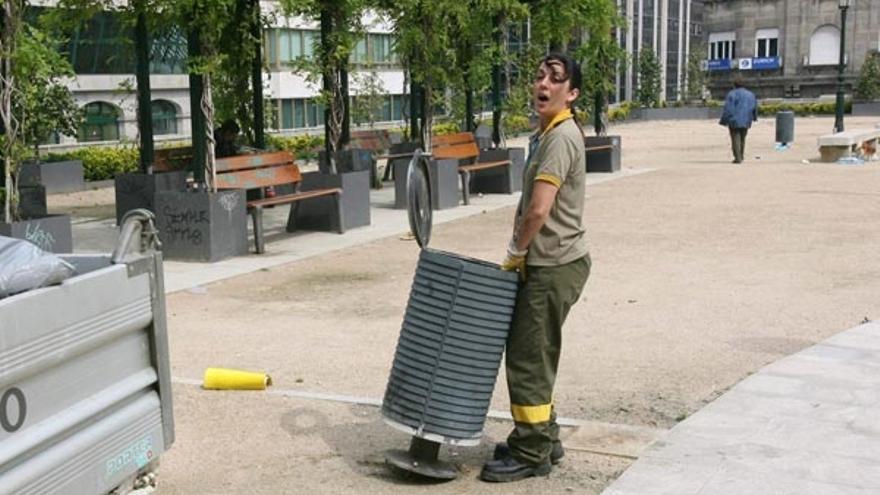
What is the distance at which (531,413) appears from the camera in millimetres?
4910

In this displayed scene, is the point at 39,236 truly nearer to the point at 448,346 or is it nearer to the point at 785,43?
the point at 448,346

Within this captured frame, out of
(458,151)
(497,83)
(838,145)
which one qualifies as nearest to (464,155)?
(458,151)

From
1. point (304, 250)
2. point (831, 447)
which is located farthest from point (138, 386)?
point (304, 250)

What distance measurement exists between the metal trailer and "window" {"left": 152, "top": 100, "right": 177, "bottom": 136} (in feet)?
100

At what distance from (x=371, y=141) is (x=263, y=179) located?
374 inches

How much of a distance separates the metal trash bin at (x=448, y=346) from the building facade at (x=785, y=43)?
2963 inches

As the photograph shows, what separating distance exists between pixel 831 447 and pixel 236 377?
11.0ft

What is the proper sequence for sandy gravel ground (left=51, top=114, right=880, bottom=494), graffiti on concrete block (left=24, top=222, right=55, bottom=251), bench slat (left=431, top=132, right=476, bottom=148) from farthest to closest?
1. bench slat (left=431, top=132, right=476, bottom=148)
2. graffiti on concrete block (left=24, top=222, right=55, bottom=251)
3. sandy gravel ground (left=51, top=114, right=880, bottom=494)

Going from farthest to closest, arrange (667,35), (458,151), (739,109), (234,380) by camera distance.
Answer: (667,35) < (739,109) < (458,151) < (234,380)

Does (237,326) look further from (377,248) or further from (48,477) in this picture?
(48,477)

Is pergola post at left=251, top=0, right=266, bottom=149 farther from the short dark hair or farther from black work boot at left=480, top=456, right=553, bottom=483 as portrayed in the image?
black work boot at left=480, top=456, right=553, bottom=483

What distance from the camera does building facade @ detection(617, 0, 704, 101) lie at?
7725 cm

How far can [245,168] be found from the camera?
1284cm

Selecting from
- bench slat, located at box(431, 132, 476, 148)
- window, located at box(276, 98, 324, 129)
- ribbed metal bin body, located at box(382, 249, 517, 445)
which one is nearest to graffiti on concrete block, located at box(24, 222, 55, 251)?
ribbed metal bin body, located at box(382, 249, 517, 445)
